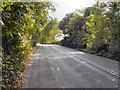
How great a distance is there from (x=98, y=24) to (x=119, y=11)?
201 inches

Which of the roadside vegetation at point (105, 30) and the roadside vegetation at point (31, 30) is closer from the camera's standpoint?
the roadside vegetation at point (31, 30)

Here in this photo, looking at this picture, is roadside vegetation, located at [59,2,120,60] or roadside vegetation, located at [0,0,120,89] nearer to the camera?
roadside vegetation, located at [0,0,120,89]

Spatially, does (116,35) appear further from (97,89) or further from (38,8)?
(38,8)

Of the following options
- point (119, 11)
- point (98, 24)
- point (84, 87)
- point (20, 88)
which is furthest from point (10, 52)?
point (98, 24)

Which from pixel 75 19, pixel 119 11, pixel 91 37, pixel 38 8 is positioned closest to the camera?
pixel 38 8

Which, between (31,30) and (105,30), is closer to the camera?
(31,30)

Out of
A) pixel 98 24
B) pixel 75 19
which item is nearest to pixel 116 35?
pixel 98 24

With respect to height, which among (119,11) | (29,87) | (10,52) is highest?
(119,11)

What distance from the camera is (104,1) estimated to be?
12.6 m

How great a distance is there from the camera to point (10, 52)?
5.14m

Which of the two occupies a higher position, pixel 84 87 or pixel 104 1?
pixel 104 1

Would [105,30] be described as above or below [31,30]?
above

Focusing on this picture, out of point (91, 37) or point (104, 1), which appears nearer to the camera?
point (104, 1)

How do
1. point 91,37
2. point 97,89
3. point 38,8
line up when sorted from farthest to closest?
point 91,37 → point 97,89 → point 38,8
